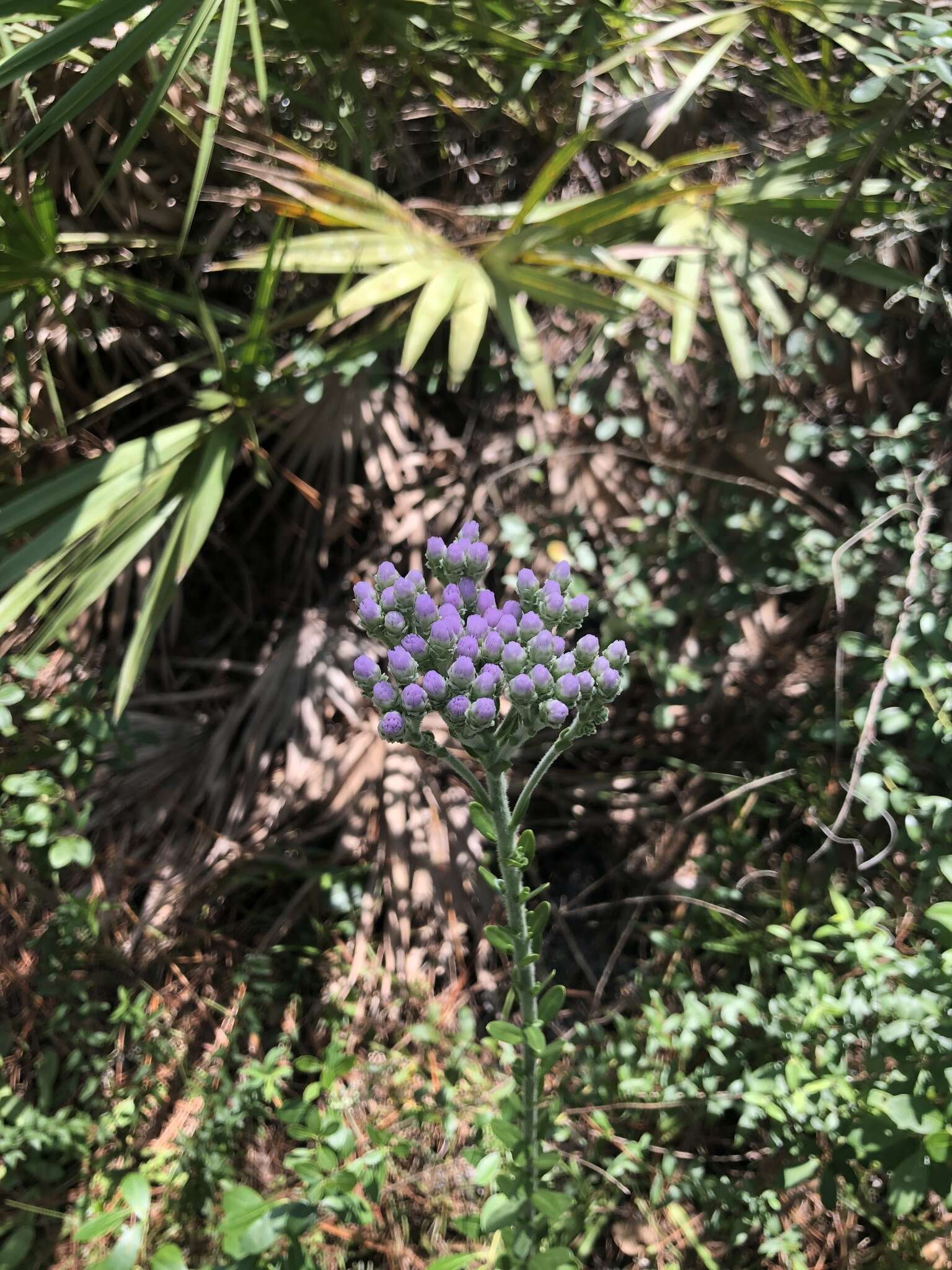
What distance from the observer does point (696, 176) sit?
1970 millimetres

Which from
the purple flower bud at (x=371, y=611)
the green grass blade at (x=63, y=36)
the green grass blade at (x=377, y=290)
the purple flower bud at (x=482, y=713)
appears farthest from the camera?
the green grass blade at (x=377, y=290)

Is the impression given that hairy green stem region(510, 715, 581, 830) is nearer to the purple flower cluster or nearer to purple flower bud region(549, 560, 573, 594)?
the purple flower cluster

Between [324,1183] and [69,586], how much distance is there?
40.8 inches

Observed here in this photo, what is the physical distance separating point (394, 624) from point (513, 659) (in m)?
0.14

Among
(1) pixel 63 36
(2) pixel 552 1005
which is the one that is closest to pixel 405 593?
(2) pixel 552 1005

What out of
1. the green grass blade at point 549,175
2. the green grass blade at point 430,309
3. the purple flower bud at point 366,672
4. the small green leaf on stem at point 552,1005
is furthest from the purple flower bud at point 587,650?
the green grass blade at point 549,175

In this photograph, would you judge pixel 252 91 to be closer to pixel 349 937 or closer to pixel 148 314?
pixel 148 314

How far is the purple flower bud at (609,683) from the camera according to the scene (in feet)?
2.83

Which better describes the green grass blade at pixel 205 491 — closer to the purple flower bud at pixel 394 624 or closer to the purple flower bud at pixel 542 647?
the purple flower bud at pixel 394 624

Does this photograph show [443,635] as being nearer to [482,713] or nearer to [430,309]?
[482,713]

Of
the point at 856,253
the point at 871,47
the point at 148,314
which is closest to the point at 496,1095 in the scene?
the point at 856,253

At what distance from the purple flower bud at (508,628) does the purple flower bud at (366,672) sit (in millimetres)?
134


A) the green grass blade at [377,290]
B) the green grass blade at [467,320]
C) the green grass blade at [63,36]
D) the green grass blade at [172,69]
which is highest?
the green grass blade at [63,36]

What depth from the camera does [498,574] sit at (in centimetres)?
188
